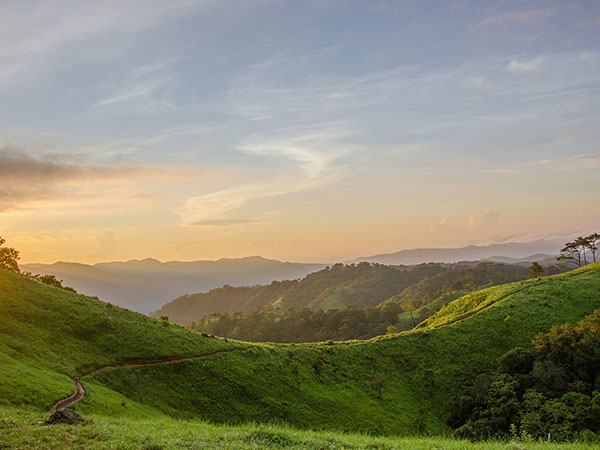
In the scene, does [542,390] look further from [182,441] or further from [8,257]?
[8,257]

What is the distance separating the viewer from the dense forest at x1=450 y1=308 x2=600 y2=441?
34.4 m

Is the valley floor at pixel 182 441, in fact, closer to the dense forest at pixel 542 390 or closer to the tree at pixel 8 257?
the dense forest at pixel 542 390

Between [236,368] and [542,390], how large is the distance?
119ft

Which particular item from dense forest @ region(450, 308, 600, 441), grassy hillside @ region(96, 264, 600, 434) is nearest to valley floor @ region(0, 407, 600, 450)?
grassy hillside @ region(96, 264, 600, 434)

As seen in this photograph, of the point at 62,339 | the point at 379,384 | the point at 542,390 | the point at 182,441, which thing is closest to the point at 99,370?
the point at 62,339

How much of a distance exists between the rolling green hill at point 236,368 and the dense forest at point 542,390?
19.0 feet

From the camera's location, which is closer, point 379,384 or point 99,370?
point 99,370

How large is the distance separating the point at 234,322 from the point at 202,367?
488 ft

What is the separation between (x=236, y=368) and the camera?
45125 millimetres

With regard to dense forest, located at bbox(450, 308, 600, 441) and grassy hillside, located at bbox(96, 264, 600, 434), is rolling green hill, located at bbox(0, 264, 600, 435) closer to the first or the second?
A: grassy hillside, located at bbox(96, 264, 600, 434)

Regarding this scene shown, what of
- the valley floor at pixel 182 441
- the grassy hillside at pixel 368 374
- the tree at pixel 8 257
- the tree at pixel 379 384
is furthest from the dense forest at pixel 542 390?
the tree at pixel 8 257

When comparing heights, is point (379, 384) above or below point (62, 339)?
below

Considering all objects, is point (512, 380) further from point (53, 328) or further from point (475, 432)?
point (53, 328)

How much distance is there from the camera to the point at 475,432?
3653 centimetres
